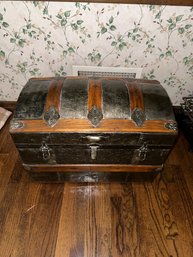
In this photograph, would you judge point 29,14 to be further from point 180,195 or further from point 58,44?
point 180,195

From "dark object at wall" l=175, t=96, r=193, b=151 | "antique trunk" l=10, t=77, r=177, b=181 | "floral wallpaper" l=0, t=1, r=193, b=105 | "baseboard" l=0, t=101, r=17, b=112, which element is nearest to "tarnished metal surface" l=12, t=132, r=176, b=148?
"antique trunk" l=10, t=77, r=177, b=181

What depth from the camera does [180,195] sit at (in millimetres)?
1324

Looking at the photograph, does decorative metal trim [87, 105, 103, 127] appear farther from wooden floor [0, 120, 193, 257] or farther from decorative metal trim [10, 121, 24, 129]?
wooden floor [0, 120, 193, 257]

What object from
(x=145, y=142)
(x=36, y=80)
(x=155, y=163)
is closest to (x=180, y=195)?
(x=155, y=163)

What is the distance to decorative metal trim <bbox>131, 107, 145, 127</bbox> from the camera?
101cm

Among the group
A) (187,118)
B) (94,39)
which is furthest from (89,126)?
(187,118)

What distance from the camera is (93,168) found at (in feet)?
3.95

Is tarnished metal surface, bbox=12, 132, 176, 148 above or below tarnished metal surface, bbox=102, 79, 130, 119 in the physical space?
below

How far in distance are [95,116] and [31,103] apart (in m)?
0.34

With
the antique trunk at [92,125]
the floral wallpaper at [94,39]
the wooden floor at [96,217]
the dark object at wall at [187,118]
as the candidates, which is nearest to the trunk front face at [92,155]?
the antique trunk at [92,125]

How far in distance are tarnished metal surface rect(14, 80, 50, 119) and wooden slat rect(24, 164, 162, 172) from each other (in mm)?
318

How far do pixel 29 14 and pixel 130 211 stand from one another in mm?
1381

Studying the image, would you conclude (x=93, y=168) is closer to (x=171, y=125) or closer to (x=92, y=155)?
(x=92, y=155)

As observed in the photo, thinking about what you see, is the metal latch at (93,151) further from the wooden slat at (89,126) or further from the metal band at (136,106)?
the metal band at (136,106)
